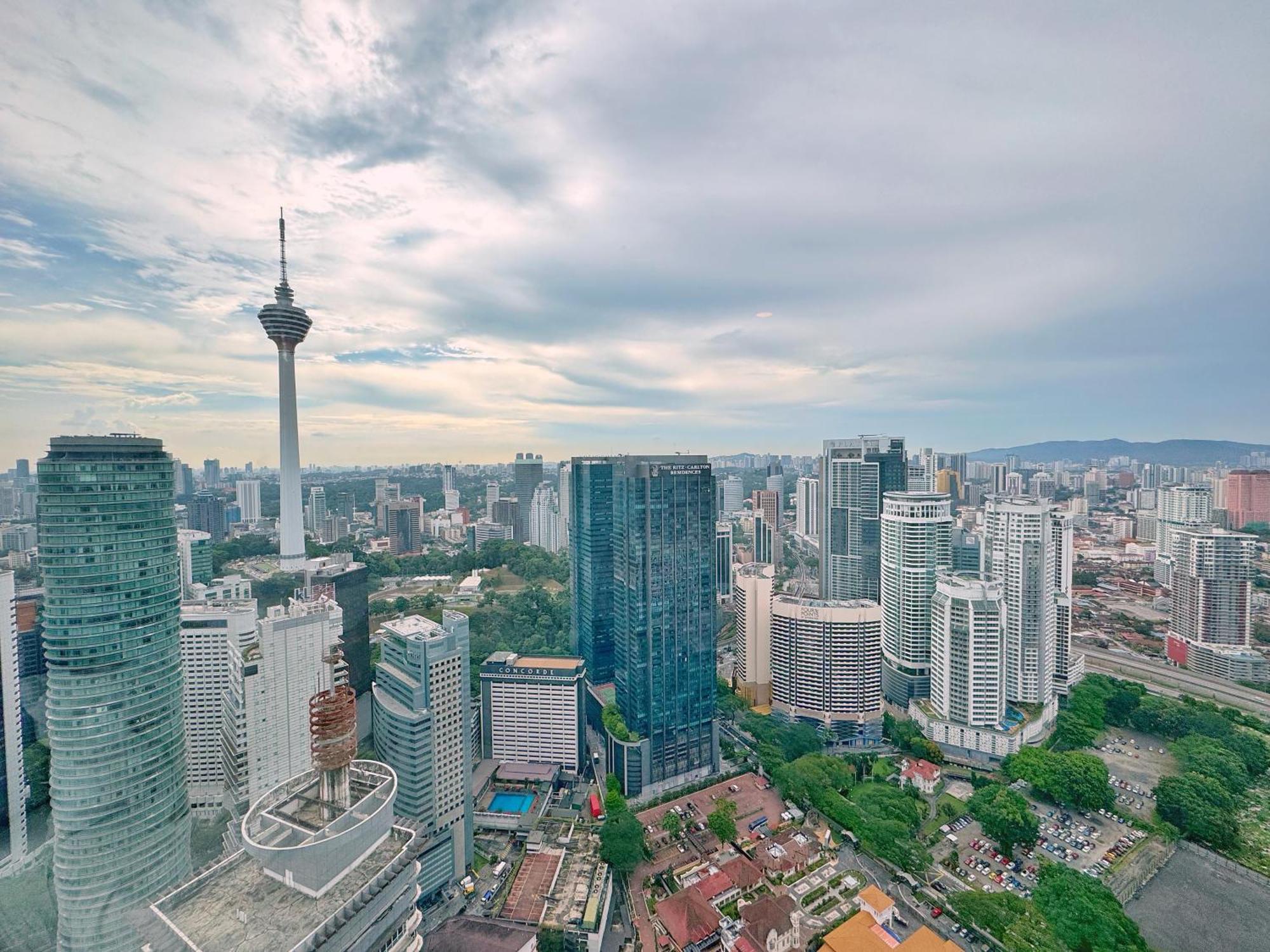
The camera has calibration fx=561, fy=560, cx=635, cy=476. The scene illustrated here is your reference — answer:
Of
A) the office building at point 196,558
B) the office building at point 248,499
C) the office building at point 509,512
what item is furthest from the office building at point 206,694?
the office building at point 509,512

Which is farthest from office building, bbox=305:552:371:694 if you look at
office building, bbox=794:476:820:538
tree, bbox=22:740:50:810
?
office building, bbox=794:476:820:538

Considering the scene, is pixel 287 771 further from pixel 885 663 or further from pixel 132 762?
pixel 885 663

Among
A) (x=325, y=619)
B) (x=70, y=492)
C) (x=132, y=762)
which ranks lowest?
(x=132, y=762)

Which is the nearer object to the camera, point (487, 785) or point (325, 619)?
point (325, 619)

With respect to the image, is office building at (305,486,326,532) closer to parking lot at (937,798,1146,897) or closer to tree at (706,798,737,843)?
tree at (706,798,737,843)

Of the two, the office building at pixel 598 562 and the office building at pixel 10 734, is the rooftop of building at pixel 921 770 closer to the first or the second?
the office building at pixel 598 562

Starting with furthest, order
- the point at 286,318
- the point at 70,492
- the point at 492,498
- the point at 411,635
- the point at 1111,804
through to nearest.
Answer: the point at 492,498 → the point at 286,318 → the point at 1111,804 → the point at 411,635 → the point at 70,492

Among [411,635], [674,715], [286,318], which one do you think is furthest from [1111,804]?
[286,318]
